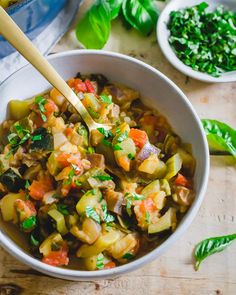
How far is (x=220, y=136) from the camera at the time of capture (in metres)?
2.27

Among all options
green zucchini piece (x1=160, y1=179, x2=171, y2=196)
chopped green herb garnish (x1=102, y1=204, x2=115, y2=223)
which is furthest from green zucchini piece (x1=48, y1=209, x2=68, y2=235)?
green zucchini piece (x1=160, y1=179, x2=171, y2=196)

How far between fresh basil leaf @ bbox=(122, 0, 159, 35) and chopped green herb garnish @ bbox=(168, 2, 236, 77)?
0.32 ft

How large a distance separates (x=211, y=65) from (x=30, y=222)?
117 cm

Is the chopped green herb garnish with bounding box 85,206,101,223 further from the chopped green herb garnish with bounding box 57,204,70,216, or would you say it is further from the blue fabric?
the blue fabric

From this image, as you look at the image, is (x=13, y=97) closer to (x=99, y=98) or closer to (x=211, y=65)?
(x=99, y=98)

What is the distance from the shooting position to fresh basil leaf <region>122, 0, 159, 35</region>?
253cm

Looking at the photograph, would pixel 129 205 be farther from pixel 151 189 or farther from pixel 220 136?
pixel 220 136

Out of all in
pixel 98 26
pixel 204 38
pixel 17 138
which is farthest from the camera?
pixel 204 38

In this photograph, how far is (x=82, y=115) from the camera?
6.49 feet

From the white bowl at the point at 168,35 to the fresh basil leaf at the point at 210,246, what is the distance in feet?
2.38

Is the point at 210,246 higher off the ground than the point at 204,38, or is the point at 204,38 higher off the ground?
the point at 204,38

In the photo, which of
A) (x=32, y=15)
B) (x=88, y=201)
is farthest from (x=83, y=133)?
(x=32, y=15)

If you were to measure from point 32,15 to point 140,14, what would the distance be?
558mm

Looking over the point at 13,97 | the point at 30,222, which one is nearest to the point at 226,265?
the point at 30,222
